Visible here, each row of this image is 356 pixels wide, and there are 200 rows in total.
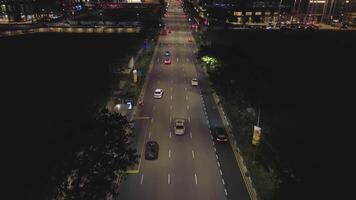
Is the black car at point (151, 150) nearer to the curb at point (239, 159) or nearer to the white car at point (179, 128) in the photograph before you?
the white car at point (179, 128)

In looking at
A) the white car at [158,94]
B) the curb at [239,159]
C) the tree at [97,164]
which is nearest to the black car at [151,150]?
the curb at [239,159]

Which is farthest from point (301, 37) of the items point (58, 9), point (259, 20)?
point (58, 9)

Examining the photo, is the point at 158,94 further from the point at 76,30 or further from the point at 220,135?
the point at 76,30

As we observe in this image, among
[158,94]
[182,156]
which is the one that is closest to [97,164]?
[182,156]

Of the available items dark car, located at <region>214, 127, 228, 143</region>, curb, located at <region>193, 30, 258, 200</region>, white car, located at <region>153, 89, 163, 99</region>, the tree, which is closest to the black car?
dark car, located at <region>214, 127, 228, 143</region>

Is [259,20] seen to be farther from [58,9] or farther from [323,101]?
[323,101]

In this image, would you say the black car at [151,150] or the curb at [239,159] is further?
the black car at [151,150]

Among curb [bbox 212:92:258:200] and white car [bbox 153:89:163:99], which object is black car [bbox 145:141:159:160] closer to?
curb [bbox 212:92:258:200]
